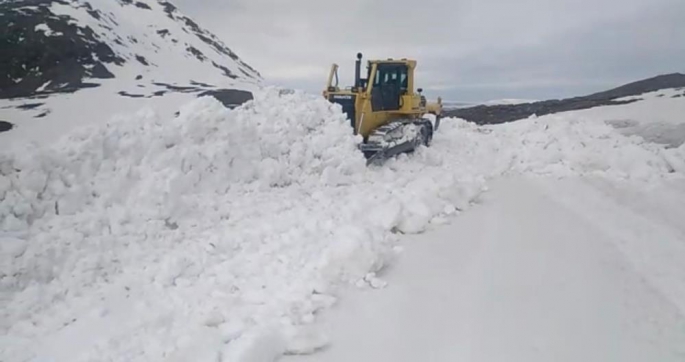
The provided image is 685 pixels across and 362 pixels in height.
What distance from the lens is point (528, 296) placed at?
4.43 m

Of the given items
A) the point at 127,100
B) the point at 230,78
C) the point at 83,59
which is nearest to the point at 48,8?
the point at 83,59

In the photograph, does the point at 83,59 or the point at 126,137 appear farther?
the point at 83,59

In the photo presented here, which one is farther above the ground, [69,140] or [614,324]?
[69,140]

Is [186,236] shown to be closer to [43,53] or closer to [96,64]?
[43,53]

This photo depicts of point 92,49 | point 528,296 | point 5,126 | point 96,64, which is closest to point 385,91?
point 528,296

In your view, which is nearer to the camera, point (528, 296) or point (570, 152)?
point (528, 296)

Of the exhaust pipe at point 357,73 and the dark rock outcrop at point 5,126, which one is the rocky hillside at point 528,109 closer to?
the exhaust pipe at point 357,73

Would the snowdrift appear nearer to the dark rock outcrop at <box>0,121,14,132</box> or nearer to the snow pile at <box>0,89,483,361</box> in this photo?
the snow pile at <box>0,89,483,361</box>

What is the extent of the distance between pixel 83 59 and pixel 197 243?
178ft

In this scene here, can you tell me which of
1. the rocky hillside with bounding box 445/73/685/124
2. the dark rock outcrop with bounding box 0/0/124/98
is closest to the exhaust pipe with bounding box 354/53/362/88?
the rocky hillside with bounding box 445/73/685/124

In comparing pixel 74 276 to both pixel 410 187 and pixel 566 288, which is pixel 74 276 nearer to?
pixel 566 288

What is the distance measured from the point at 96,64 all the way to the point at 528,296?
5560cm

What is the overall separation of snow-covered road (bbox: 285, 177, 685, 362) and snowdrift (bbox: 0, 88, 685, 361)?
306 millimetres

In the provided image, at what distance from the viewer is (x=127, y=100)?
35.6 metres
